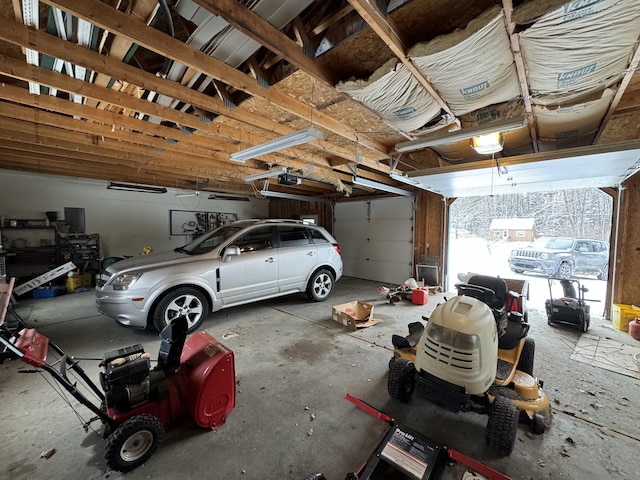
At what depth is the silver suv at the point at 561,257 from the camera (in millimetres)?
5311

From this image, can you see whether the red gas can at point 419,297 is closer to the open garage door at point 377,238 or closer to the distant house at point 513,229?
the open garage door at point 377,238

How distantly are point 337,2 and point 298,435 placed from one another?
9.67 ft

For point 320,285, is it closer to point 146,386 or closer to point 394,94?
point 146,386

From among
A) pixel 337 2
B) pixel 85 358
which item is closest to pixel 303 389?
pixel 85 358

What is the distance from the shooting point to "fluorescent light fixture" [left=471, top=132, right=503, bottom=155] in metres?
2.60

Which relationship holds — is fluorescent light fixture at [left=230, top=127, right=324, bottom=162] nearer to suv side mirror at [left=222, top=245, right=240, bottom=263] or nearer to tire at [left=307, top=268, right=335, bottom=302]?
suv side mirror at [left=222, top=245, right=240, bottom=263]

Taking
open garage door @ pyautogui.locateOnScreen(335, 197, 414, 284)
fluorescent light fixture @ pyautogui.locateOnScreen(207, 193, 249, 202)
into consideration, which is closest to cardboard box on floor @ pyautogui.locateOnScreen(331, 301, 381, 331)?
open garage door @ pyautogui.locateOnScreen(335, 197, 414, 284)

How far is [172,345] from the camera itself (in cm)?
184

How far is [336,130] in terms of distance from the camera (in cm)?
291

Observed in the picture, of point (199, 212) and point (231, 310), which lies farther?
point (199, 212)

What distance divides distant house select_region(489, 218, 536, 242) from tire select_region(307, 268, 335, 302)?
433 cm

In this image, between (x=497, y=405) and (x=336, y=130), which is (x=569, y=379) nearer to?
(x=497, y=405)

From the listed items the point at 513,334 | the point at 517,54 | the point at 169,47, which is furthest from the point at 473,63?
the point at 513,334

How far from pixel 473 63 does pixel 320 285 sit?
427 cm
